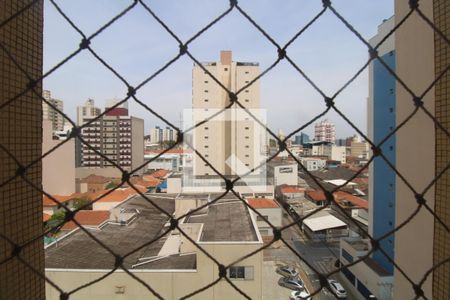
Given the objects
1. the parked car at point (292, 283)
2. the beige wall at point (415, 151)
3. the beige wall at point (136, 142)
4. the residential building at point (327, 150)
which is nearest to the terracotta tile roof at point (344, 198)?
the parked car at point (292, 283)

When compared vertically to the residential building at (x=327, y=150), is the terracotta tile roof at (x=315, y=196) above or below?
below

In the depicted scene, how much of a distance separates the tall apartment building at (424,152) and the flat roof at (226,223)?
351 centimetres

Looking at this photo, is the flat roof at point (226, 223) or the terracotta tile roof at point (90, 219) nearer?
the flat roof at point (226, 223)

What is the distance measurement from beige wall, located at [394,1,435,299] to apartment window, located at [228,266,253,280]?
123 inches

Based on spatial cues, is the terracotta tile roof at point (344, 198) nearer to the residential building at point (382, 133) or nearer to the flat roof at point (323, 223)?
the flat roof at point (323, 223)

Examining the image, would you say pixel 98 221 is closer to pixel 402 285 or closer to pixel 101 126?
pixel 402 285

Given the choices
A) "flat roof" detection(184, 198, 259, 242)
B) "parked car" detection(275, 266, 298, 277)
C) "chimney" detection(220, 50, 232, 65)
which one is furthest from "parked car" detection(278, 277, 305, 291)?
"chimney" detection(220, 50, 232, 65)

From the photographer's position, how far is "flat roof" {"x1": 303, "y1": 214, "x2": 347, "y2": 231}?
9.45 metres

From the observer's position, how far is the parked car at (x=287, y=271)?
7348 millimetres

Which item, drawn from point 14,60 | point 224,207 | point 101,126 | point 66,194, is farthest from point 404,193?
point 101,126

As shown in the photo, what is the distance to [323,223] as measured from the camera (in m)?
9.64

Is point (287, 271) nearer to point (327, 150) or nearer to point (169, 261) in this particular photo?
point (169, 261)

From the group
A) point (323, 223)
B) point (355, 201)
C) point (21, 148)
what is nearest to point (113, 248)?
point (21, 148)

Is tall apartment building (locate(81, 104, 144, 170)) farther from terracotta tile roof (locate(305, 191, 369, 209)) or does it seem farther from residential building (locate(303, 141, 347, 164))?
residential building (locate(303, 141, 347, 164))
